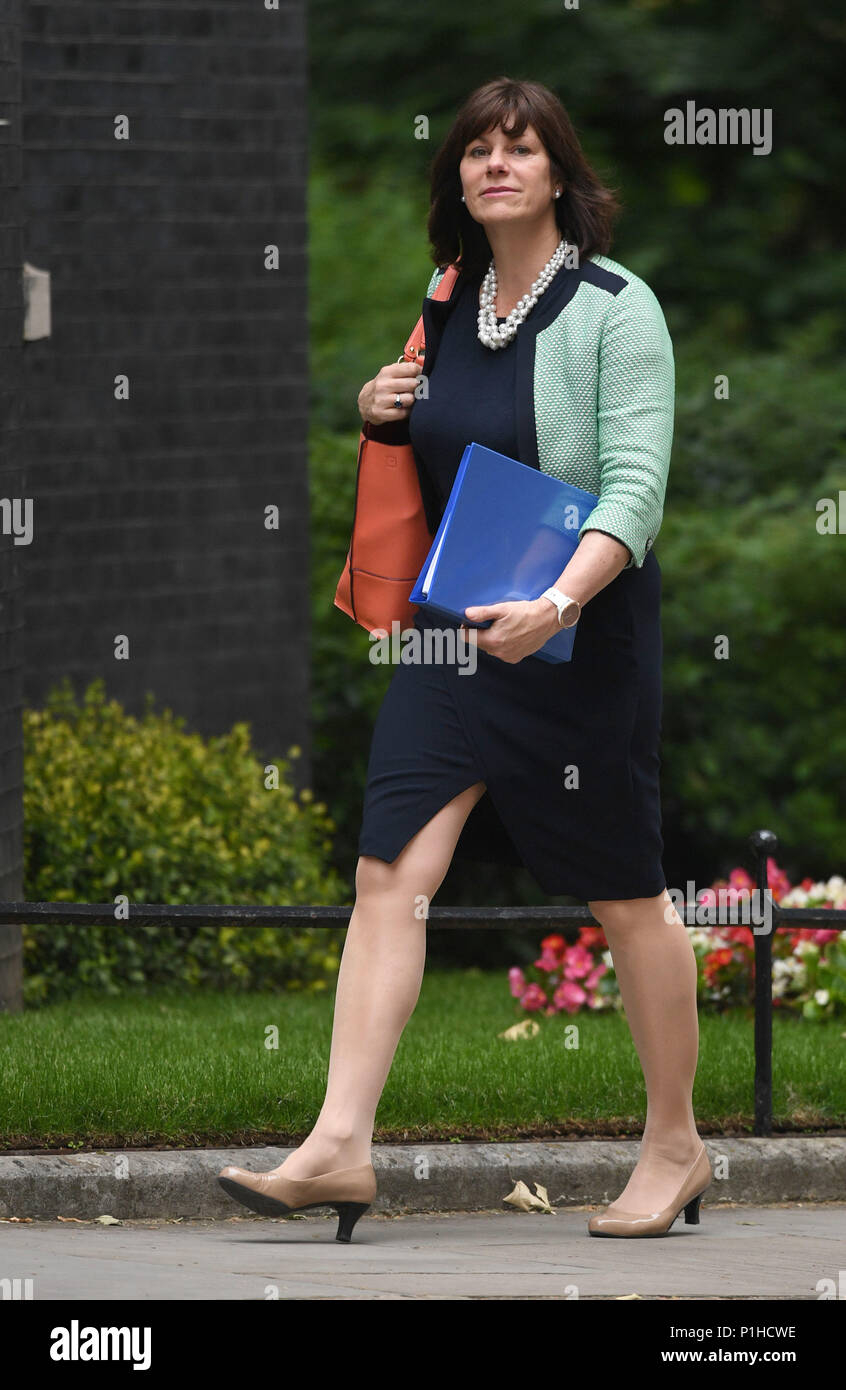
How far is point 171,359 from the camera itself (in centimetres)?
936

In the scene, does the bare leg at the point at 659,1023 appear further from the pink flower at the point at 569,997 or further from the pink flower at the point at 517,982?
the pink flower at the point at 517,982

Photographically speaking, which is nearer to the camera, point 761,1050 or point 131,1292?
point 131,1292

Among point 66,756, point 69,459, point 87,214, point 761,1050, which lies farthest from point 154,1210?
point 87,214

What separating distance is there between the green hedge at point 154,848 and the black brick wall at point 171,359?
1.27 ft

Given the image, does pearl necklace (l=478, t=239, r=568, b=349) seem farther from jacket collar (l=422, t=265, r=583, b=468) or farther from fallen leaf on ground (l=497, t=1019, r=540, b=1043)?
fallen leaf on ground (l=497, t=1019, r=540, b=1043)

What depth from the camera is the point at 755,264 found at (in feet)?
59.6

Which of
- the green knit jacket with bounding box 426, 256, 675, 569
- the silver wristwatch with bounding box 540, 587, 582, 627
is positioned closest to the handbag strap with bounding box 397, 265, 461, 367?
the green knit jacket with bounding box 426, 256, 675, 569

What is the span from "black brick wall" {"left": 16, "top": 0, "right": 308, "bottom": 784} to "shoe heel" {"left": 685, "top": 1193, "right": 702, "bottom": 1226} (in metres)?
4.48

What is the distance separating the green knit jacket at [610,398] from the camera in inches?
185

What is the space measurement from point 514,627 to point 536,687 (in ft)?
1.24

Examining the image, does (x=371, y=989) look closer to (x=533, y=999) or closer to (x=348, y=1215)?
(x=348, y=1215)

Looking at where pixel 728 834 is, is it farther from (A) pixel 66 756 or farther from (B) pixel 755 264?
(B) pixel 755 264

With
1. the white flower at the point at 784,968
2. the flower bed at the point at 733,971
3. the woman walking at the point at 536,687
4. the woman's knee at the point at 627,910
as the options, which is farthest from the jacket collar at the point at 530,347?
the white flower at the point at 784,968

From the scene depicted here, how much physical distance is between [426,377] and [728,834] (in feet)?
20.7
